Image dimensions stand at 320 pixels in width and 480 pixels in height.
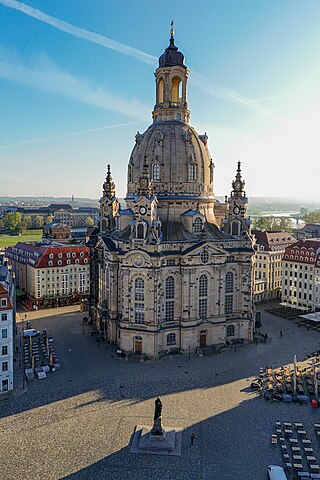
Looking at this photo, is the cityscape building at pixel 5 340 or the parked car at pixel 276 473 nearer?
the parked car at pixel 276 473

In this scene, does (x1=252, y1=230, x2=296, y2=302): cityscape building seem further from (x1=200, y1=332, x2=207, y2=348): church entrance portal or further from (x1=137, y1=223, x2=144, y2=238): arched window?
(x1=137, y1=223, x2=144, y2=238): arched window

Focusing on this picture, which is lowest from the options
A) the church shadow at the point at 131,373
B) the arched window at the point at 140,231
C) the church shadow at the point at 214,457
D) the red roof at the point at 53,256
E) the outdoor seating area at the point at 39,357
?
the church shadow at the point at 214,457

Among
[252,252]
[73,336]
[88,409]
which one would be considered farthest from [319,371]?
[73,336]

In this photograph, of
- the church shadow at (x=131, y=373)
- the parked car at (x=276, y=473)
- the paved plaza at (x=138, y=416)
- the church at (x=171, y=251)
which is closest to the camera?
the parked car at (x=276, y=473)

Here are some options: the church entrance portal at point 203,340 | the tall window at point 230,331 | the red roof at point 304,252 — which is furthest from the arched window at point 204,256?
the red roof at point 304,252

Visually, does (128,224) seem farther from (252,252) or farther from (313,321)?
(313,321)

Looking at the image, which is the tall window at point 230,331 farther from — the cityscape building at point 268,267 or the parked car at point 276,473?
the parked car at point 276,473

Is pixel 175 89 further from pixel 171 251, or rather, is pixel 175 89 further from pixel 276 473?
pixel 276 473
